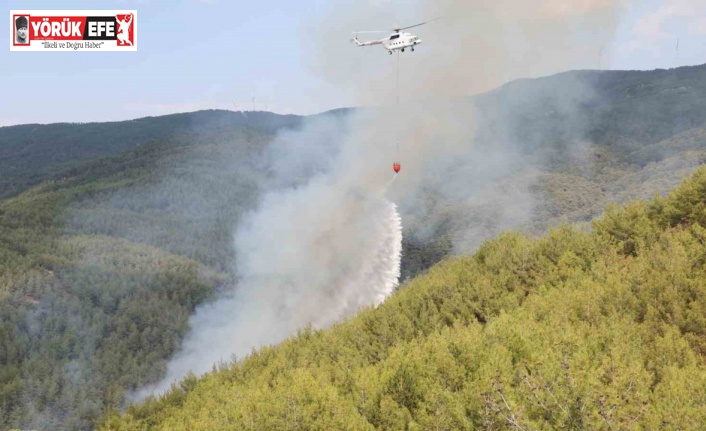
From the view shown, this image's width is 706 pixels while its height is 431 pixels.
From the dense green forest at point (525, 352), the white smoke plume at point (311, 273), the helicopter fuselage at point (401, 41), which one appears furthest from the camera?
the white smoke plume at point (311, 273)

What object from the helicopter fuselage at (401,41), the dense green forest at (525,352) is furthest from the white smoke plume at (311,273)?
the helicopter fuselage at (401,41)

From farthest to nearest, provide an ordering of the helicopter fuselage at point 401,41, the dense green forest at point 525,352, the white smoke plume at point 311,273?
1. the white smoke plume at point 311,273
2. the helicopter fuselage at point 401,41
3. the dense green forest at point 525,352

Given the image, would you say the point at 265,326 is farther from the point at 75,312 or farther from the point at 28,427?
the point at 75,312

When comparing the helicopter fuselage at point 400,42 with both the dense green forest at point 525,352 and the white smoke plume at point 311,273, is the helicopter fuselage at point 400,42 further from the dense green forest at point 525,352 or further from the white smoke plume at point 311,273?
the white smoke plume at point 311,273

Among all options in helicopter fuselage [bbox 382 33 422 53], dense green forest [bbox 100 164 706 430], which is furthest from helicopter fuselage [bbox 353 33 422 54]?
dense green forest [bbox 100 164 706 430]

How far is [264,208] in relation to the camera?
19012cm

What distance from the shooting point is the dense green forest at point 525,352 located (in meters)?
19.2

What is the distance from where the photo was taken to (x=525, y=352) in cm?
2670

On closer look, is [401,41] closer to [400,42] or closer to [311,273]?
[400,42]

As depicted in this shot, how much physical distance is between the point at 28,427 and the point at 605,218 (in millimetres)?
98530

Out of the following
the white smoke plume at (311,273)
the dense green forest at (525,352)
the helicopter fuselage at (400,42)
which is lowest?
the white smoke plume at (311,273)

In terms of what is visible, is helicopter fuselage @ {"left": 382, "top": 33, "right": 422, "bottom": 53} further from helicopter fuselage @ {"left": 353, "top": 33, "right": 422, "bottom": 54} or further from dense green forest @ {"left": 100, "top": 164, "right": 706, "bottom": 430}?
dense green forest @ {"left": 100, "top": 164, "right": 706, "bottom": 430}

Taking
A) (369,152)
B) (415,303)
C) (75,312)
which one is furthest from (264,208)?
(415,303)

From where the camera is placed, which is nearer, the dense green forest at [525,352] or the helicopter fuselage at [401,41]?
the dense green forest at [525,352]
